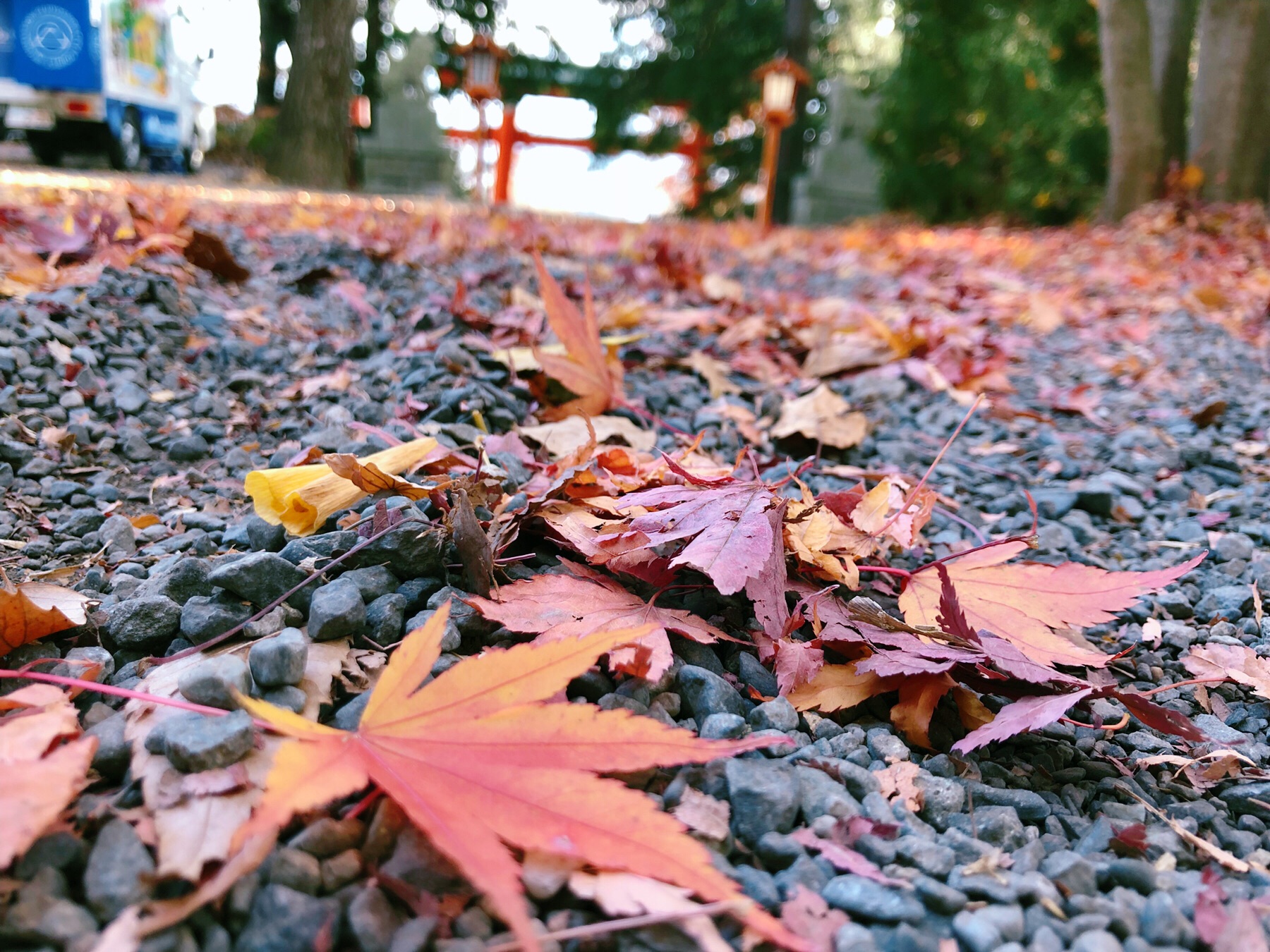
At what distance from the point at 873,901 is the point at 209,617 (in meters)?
0.71

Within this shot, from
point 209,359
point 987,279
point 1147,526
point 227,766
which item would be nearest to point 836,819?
point 227,766

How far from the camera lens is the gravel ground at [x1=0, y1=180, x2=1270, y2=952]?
0.70m

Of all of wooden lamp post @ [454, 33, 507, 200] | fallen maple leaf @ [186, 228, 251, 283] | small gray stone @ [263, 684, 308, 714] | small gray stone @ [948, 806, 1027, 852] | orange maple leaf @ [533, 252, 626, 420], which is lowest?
small gray stone @ [948, 806, 1027, 852]

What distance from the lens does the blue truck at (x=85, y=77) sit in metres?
8.24

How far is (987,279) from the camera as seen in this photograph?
4074 millimetres

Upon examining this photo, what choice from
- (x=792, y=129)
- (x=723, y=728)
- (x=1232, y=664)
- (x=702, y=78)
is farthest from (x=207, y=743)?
(x=702, y=78)

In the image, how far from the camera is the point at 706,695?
3.06 feet

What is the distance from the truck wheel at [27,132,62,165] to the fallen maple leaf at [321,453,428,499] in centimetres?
1001

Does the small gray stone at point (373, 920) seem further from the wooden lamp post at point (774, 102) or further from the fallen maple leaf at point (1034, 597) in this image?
the wooden lamp post at point (774, 102)

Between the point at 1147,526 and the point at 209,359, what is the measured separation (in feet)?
6.42

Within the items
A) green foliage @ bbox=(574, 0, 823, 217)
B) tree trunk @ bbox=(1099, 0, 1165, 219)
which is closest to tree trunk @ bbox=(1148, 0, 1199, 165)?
tree trunk @ bbox=(1099, 0, 1165, 219)

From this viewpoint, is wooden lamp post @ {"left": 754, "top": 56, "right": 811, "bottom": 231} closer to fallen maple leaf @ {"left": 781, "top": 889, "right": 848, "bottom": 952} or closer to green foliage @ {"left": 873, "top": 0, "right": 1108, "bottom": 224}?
green foliage @ {"left": 873, "top": 0, "right": 1108, "bottom": 224}

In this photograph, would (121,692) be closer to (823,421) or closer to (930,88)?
(823,421)

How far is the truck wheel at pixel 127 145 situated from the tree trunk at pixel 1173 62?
30.6 feet
